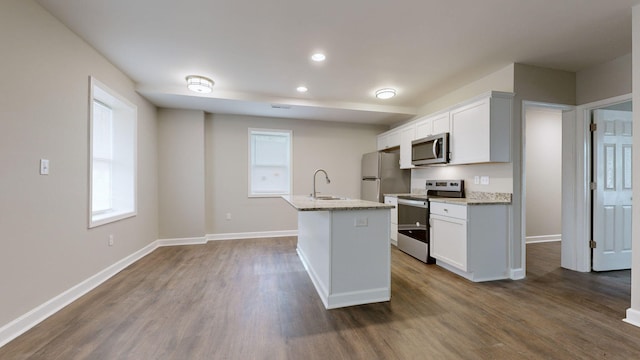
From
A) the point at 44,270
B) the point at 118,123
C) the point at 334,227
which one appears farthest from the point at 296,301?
the point at 118,123

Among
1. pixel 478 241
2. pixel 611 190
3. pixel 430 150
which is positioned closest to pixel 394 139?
pixel 430 150

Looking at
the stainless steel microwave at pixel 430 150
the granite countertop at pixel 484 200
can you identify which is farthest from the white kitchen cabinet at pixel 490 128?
the granite countertop at pixel 484 200

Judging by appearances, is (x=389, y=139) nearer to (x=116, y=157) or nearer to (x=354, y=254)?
(x=354, y=254)

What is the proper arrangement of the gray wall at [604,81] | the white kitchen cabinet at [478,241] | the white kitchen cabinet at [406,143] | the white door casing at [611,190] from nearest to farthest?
the gray wall at [604,81]
the white kitchen cabinet at [478,241]
the white door casing at [611,190]
the white kitchen cabinet at [406,143]

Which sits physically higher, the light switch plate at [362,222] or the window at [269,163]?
the window at [269,163]

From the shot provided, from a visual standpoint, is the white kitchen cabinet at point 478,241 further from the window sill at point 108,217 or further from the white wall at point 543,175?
the window sill at point 108,217

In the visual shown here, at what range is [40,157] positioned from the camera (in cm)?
209

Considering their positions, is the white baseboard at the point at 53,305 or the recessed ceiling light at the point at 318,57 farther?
the recessed ceiling light at the point at 318,57

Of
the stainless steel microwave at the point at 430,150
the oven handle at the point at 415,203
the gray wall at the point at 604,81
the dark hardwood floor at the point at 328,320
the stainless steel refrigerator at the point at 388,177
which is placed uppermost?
the gray wall at the point at 604,81

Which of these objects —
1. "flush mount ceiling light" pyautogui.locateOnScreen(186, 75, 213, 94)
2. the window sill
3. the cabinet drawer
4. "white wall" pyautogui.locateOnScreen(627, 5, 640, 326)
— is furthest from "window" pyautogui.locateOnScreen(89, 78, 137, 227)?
"white wall" pyautogui.locateOnScreen(627, 5, 640, 326)

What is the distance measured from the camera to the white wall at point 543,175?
186 inches

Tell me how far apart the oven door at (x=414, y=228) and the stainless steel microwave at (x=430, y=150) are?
0.65 m

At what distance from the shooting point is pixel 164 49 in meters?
2.74

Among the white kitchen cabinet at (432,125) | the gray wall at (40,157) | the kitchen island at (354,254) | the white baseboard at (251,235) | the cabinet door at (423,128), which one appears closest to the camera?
the gray wall at (40,157)
